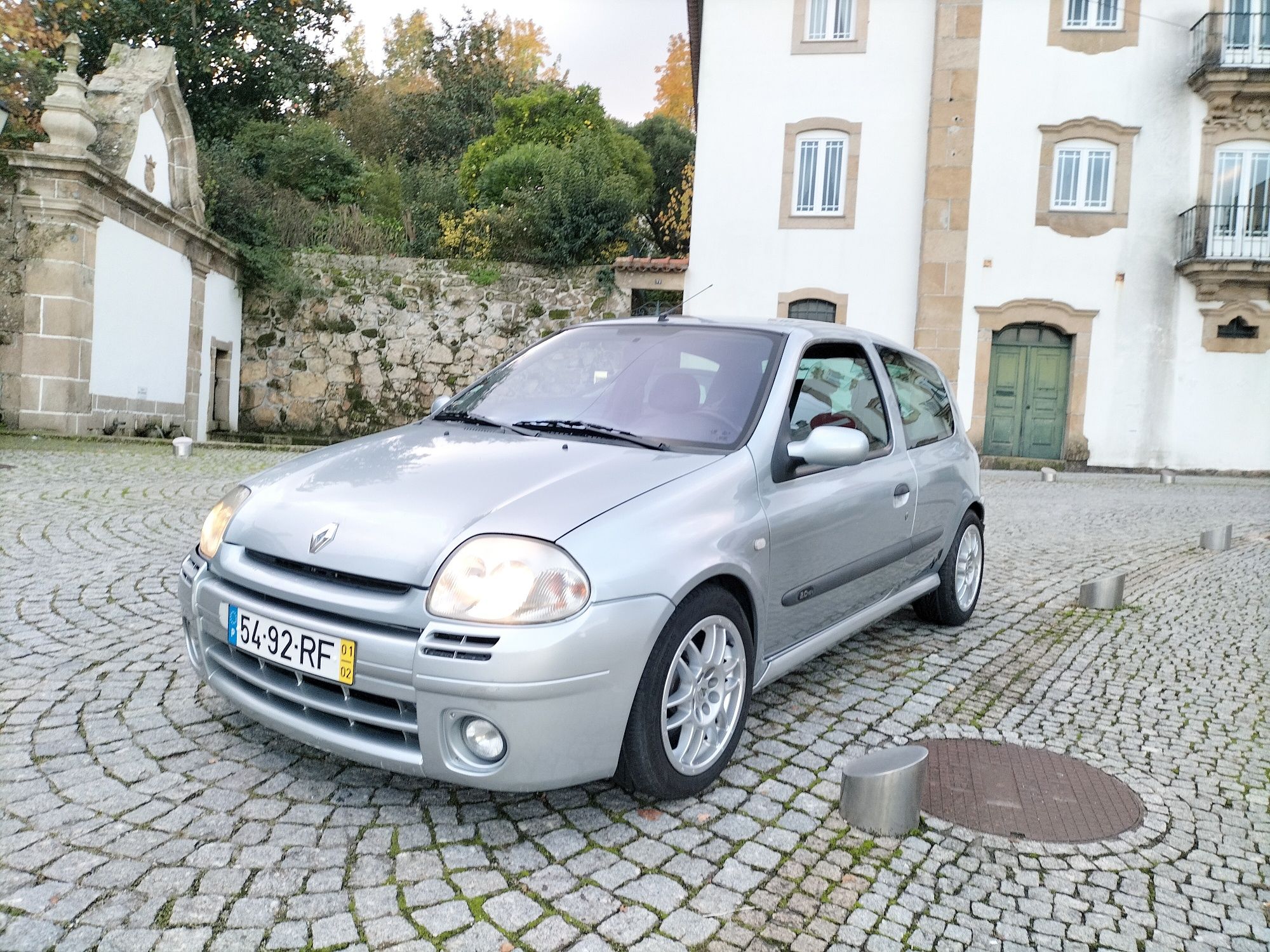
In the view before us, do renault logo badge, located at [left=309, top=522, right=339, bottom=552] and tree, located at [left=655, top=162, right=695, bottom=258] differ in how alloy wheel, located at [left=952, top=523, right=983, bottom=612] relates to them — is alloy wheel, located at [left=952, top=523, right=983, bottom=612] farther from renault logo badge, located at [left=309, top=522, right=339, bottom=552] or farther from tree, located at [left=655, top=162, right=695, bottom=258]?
tree, located at [left=655, top=162, right=695, bottom=258]

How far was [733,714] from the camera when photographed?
312 centimetres

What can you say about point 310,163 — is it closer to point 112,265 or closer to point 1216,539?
point 112,265

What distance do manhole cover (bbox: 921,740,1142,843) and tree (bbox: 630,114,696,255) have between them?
31.8m

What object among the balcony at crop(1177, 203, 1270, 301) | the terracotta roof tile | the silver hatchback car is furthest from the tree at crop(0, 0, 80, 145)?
the balcony at crop(1177, 203, 1270, 301)

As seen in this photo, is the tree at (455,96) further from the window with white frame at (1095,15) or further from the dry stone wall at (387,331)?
the window with white frame at (1095,15)

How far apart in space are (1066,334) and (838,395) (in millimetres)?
17192

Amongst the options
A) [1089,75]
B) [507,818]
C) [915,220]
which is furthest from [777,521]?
[1089,75]

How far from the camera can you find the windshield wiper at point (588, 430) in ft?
11.0

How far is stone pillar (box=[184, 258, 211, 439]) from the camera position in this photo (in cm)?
1600

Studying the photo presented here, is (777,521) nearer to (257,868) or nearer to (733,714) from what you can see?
(733,714)

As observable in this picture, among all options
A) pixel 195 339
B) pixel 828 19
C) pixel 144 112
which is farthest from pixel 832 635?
pixel 828 19

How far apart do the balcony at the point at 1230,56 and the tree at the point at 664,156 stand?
1808 centimetres

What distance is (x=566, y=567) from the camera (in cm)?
256

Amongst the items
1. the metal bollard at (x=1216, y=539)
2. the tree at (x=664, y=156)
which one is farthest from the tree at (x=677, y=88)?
the metal bollard at (x=1216, y=539)
